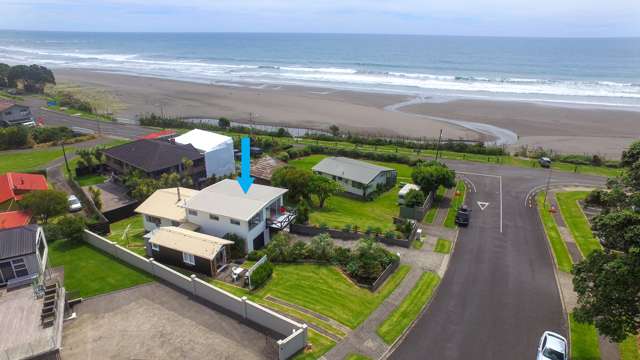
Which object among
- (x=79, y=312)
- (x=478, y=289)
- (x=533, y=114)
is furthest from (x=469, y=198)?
(x=533, y=114)

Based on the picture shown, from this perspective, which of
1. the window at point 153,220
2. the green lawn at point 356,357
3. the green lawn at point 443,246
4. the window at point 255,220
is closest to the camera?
the green lawn at point 356,357

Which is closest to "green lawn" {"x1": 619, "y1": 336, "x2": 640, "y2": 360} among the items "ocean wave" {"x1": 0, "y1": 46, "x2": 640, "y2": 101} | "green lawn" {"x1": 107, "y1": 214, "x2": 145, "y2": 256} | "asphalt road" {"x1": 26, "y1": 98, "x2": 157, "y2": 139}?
"green lawn" {"x1": 107, "y1": 214, "x2": 145, "y2": 256}

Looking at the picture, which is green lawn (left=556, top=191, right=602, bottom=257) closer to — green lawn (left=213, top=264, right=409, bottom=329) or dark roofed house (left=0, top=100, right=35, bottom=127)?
green lawn (left=213, top=264, right=409, bottom=329)

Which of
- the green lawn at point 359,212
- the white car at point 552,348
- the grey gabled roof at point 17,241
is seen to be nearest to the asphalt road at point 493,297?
the white car at point 552,348

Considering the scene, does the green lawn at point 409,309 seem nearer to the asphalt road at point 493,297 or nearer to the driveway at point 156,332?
the asphalt road at point 493,297

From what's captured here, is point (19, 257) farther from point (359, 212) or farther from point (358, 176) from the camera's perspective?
point (358, 176)

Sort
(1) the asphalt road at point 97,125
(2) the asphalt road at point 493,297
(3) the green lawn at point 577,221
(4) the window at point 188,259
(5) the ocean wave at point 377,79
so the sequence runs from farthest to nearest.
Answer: (5) the ocean wave at point 377,79 < (1) the asphalt road at point 97,125 < (3) the green lawn at point 577,221 < (4) the window at point 188,259 < (2) the asphalt road at point 493,297

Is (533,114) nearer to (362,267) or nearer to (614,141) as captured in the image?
(614,141)
